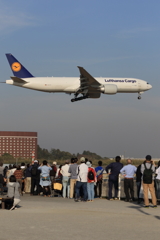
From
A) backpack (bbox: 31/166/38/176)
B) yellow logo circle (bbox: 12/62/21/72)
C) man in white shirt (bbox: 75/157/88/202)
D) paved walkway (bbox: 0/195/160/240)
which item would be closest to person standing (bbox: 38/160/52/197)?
backpack (bbox: 31/166/38/176)

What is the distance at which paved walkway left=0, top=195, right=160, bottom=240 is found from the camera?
31.2ft

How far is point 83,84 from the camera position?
143 ft

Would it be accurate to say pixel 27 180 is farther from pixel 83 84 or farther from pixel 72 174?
pixel 83 84

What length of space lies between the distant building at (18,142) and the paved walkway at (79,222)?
394 feet

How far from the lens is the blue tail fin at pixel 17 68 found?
47000 mm

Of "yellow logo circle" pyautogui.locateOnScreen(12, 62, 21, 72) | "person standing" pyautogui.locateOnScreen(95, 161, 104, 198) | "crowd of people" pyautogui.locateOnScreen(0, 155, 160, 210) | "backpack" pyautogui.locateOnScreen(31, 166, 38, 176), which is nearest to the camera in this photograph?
"crowd of people" pyautogui.locateOnScreen(0, 155, 160, 210)

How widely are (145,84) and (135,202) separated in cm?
2958

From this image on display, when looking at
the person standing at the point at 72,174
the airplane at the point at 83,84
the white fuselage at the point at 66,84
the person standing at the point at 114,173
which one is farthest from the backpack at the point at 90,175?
the white fuselage at the point at 66,84

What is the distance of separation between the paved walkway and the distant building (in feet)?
394

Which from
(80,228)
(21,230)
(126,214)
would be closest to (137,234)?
(80,228)

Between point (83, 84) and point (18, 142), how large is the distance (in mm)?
96666

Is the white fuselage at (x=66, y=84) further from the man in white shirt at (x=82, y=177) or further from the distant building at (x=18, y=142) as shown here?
A: the distant building at (x=18, y=142)

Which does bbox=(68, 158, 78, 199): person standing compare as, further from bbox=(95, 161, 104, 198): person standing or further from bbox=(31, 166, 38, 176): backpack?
bbox=(31, 166, 38, 176): backpack

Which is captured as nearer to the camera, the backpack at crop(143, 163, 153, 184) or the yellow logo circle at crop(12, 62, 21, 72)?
the backpack at crop(143, 163, 153, 184)
